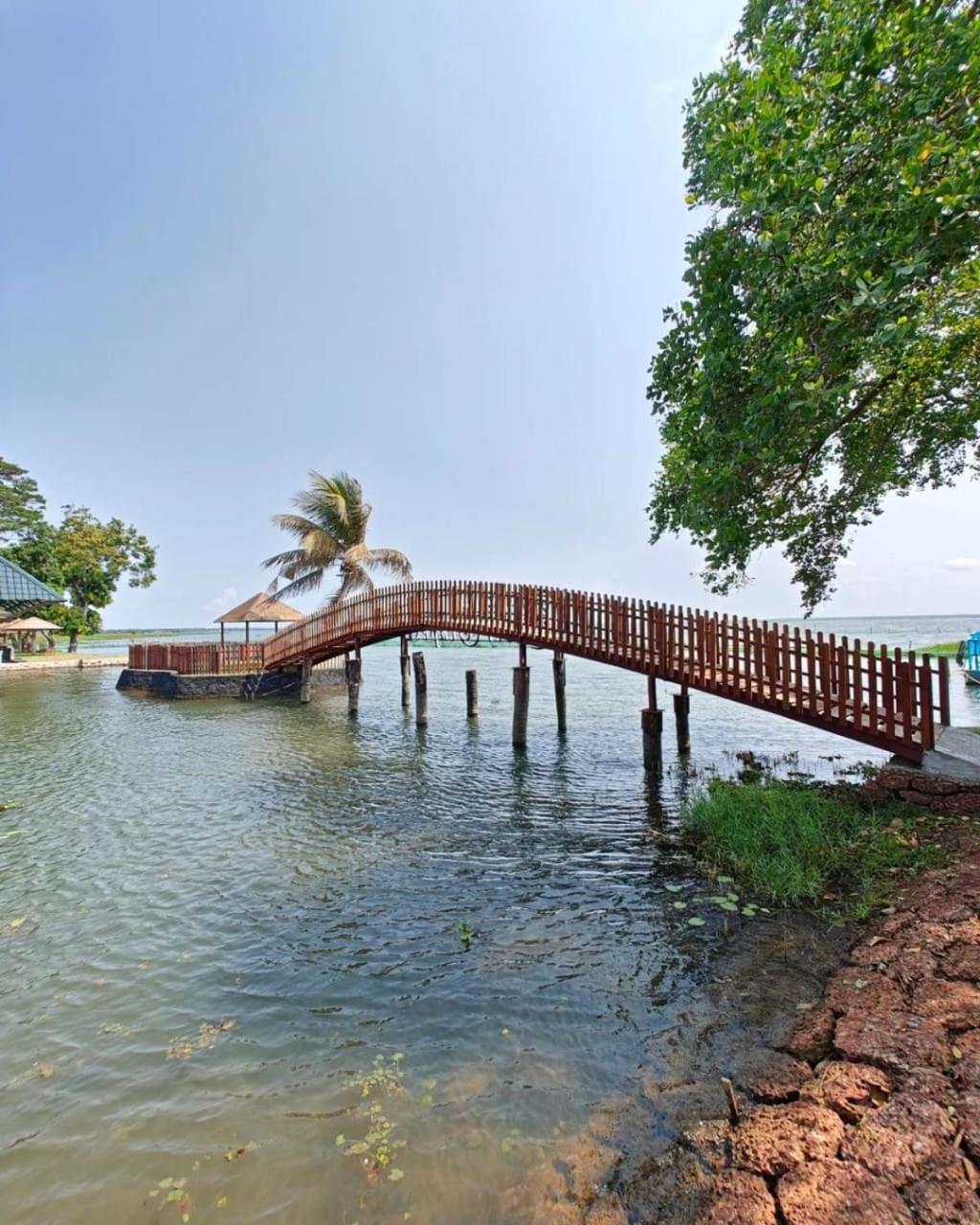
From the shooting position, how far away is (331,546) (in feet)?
81.9

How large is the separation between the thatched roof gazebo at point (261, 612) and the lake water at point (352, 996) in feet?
53.7

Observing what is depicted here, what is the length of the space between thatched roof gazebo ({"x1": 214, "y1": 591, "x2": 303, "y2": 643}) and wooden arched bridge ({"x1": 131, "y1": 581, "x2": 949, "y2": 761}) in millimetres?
8549

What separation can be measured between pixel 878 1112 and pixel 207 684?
24188mm

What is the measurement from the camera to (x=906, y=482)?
10891 millimetres

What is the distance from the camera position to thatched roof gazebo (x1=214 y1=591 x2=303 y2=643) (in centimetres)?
2614

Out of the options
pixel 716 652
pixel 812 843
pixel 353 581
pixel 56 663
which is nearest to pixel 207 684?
pixel 353 581

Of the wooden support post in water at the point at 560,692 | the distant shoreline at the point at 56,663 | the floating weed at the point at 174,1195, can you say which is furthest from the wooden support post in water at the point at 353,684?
the distant shoreline at the point at 56,663

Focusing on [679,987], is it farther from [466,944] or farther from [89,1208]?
[89,1208]

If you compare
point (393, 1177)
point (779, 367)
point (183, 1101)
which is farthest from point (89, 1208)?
point (779, 367)

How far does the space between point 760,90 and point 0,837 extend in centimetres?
1239

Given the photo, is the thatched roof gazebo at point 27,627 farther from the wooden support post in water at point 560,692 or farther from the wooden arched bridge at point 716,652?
the wooden support post in water at point 560,692

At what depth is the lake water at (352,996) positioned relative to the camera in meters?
2.96

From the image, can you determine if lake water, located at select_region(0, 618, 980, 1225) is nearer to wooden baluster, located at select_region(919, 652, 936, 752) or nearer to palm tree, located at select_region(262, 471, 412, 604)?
wooden baluster, located at select_region(919, 652, 936, 752)

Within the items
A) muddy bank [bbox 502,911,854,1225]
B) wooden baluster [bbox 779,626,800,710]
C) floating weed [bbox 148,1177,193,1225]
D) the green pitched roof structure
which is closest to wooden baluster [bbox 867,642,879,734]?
wooden baluster [bbox 779,626,800,710]
